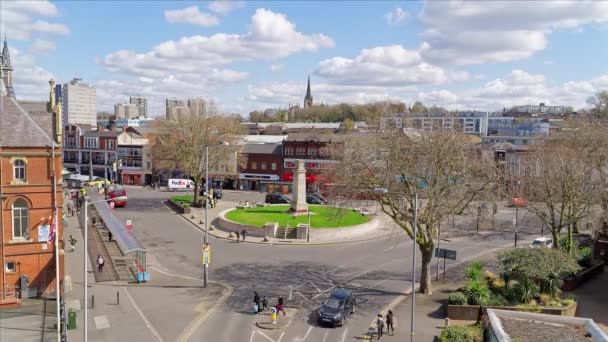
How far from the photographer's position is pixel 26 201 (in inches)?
1151

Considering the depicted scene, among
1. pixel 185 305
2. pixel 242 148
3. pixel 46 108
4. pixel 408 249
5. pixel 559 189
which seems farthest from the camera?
pixel 242 148

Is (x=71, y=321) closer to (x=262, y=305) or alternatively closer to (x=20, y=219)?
(x=20, y=219)

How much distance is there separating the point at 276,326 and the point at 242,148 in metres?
63.3

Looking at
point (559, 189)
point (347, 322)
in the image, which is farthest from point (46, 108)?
point (559, 189)

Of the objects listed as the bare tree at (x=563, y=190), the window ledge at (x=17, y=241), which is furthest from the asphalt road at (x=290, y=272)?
the window ledge at (x=17, y=241)

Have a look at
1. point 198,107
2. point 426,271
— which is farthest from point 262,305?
point 198,107

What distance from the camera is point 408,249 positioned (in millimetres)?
42250

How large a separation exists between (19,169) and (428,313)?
24.6 m

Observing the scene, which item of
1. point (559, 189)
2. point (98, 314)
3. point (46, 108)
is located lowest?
point (98, 314)

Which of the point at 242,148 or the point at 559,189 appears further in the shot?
the point at 242,148

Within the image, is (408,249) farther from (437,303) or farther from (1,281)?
(1,281)

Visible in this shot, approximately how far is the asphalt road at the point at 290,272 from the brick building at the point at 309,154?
3068cm

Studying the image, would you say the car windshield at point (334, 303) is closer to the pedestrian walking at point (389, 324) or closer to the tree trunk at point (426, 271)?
the pedestrian walking at point (389, 324)

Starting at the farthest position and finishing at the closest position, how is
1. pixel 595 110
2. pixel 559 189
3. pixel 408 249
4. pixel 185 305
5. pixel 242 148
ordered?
pixel 242 148
pixel 595 110
pixel 408 249
pixel 559 189
pixel 185 305
